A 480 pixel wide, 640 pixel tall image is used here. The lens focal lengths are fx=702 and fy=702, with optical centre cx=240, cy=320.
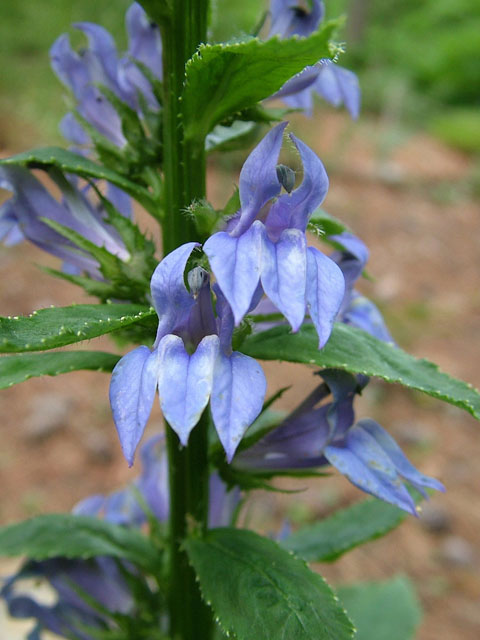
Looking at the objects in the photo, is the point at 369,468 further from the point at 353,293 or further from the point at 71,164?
the point at 71,164

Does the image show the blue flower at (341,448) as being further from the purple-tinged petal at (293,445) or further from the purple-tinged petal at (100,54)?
the purple-tinged petal at (100,54)

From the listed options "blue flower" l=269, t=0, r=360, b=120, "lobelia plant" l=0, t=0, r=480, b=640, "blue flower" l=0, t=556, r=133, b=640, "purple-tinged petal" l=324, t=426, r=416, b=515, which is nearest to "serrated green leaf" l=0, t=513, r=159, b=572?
"lobelia plant" l=0, t=0, r=480, b=640

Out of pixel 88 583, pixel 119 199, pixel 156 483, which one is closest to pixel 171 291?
pixel 119 199

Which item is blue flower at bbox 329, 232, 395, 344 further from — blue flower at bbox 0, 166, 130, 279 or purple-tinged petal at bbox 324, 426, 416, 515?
blue flower at bbox 0, 166, 130, 279

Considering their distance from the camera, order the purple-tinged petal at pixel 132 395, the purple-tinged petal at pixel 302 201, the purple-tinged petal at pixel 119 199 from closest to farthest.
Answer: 1. the purple-tinged petal at pixel 132 395
2. the purple-tinged petal at pixel 302 201
3. the purple-tinged petal at pixel 119 199

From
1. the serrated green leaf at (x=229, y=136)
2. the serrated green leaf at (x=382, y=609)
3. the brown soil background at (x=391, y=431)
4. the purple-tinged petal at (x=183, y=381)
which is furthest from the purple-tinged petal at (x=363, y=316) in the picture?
the serrated green leaf at (x=382, y=609)

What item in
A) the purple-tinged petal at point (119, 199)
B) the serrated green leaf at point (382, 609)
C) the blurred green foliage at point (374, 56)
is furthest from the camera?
the blurred green foliage at point (374, 56)

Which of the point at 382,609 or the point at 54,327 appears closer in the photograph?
the point at 54,327
